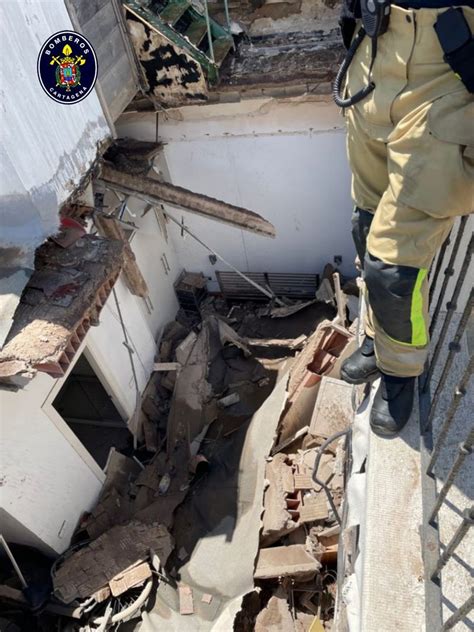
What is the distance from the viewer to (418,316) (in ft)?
8.84

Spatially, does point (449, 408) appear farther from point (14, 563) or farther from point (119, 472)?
point (119, 472)

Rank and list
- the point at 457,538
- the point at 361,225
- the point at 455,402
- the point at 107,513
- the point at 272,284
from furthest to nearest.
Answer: the point at 272,284 < the point at 107,513 < the point at 361,225 < the point at 455,402 < the point at 457,538

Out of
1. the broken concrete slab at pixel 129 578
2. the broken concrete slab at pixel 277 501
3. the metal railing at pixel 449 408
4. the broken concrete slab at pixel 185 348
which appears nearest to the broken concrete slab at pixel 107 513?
the broken concrete slab at pixel 129 578

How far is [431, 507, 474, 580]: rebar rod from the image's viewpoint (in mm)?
1877

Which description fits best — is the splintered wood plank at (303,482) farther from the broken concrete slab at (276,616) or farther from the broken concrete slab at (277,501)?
the broken concrete slab at (276,616)

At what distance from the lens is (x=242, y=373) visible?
24.6ft

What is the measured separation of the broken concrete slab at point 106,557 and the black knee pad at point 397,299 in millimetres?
4194

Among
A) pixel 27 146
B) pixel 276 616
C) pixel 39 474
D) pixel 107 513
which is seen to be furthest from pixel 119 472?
pixel 27 146

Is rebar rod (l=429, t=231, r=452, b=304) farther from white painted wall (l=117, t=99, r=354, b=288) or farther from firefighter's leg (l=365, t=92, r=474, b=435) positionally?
white painted wall (l=117, t=99, r=354, b=288)

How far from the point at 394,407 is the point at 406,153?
1430 mm

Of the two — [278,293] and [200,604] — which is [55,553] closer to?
[200,604]

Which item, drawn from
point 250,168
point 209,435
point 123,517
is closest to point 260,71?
point 250,168

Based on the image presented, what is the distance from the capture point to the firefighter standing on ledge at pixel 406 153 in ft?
7.37

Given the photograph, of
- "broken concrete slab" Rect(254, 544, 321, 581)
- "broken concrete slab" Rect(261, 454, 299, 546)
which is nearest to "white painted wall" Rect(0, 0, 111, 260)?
"broken concrete slab" Rect(261, 454, 299, 546)
